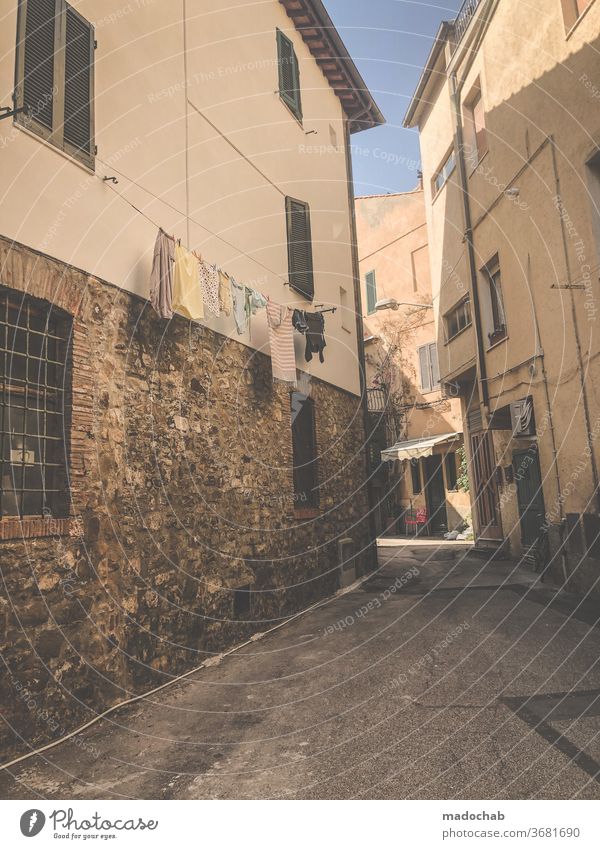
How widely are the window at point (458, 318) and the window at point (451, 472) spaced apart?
19.6 feet

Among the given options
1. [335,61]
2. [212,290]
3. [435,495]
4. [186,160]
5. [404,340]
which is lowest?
[435,495]

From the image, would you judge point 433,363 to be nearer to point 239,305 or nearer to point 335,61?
point 335,61

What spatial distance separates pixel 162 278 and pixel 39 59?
2.18 m

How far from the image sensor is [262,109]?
967 centimetres

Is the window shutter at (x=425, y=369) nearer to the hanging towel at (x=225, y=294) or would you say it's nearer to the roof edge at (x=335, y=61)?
the roof edge at (x=335, y=61)

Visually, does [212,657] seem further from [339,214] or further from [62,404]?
[339,214]

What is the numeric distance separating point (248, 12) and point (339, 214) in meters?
4.41

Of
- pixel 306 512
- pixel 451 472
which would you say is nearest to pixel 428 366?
pixel 451 472

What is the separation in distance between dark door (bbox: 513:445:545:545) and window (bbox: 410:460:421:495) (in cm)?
995

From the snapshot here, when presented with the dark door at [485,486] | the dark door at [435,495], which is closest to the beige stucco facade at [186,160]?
the dark door at [485,486]

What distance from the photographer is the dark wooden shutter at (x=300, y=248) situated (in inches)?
413

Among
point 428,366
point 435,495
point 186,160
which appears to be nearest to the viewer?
point 186,160

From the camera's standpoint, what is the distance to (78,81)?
571cm

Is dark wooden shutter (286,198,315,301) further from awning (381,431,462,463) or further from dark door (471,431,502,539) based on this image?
awning (381,431,462,463)
